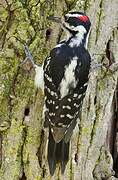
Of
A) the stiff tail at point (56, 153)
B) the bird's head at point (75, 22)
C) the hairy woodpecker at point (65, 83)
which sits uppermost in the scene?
the bird's head at point (75, 22)

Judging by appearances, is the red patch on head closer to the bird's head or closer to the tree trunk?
the bird's head

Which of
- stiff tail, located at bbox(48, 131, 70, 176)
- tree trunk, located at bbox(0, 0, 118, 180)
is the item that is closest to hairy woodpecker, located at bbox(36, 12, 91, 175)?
stiff tail, located at bbox(48, 131, 70, 176)

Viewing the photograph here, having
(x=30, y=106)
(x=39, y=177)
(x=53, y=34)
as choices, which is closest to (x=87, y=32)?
(x=53, y=34)

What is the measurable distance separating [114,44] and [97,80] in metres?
0.29

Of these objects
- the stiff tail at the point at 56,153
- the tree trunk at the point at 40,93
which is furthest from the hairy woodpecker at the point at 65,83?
the tree trunk at the point at 40,93

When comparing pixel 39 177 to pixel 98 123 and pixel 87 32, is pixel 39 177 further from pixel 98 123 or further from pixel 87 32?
pixel 87 32

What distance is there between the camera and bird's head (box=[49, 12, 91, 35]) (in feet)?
18.8

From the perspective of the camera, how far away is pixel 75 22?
228 inches

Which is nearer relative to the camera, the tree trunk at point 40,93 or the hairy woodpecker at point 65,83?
the hairy woodpecker at point 65,83

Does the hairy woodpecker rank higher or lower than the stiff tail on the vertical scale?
higher

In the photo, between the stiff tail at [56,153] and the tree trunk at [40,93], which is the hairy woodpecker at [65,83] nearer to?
the stiff tail at [56,153]

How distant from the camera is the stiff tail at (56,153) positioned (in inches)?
226

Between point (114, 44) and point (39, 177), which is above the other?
point (114, 44)

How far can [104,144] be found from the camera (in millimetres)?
6090
